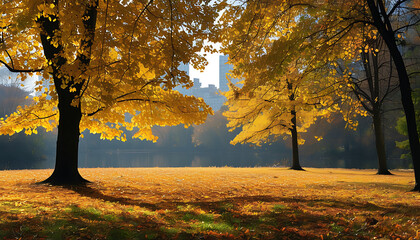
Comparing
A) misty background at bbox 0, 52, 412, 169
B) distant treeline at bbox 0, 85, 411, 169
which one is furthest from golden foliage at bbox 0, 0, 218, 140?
distant treeline at bbox 0, 85, 411, 169

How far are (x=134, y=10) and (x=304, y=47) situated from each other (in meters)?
4.58

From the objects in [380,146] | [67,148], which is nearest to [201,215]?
[67,148]

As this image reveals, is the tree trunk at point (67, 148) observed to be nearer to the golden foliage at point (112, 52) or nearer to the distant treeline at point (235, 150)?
the golden foliage at point (112, 52)

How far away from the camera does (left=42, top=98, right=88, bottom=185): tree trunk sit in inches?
341

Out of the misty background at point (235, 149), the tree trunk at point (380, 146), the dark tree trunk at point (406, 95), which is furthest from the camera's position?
the misty background at point (235, 149)

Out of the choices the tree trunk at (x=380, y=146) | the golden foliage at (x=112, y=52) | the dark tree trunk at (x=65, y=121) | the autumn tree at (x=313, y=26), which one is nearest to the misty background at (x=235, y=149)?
the tree trunk at (x=380, y=146)

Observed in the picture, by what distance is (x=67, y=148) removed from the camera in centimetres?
881

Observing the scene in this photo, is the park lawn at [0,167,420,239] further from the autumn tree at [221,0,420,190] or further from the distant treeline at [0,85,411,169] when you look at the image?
the distant treeline at [0,85,411,169]

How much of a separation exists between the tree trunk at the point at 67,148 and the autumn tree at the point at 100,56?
1.0 inches

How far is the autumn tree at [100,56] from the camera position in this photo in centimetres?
741

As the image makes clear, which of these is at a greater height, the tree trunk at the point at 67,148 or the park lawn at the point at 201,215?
the tree trunk at the point at 67,148

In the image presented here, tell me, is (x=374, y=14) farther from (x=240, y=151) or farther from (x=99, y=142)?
(x=99, y=142)

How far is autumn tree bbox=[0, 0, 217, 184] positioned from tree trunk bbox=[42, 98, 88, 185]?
26 millimetres

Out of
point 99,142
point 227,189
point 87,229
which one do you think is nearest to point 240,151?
point 99,142
